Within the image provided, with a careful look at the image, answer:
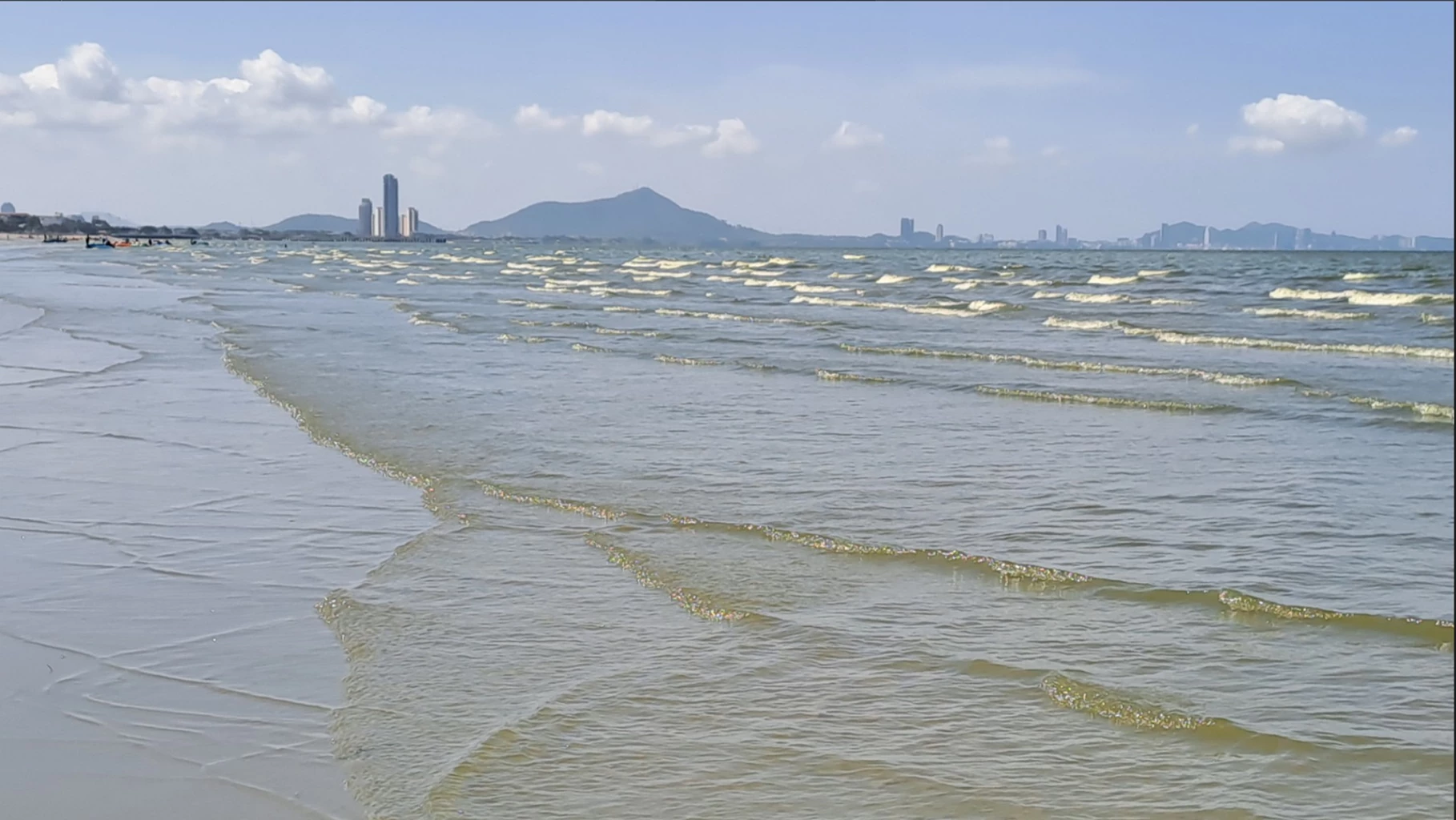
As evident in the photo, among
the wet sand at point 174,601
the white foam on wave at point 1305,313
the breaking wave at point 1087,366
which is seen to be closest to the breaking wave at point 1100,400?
the breaking wave at point 1087,366

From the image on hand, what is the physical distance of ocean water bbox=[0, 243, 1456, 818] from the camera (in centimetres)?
546

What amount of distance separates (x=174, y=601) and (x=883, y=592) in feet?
14.3

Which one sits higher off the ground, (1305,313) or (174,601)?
(1305,313)

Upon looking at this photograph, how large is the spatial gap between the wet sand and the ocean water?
6.2 inches

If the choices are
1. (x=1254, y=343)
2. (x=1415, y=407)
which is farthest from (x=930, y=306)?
(x=1415, y=407)

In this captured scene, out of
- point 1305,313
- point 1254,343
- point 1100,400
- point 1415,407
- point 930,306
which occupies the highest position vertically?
point 1305,313

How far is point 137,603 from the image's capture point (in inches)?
305

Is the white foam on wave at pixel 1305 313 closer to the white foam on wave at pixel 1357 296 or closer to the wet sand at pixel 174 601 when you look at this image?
the white foam on wave at pixel 1357 296

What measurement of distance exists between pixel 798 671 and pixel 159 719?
3.09 meters

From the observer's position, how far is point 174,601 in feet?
25.7

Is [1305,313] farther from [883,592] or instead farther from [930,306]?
[883,592]

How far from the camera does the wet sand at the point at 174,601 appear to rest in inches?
211

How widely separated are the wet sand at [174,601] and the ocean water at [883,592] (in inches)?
6.2

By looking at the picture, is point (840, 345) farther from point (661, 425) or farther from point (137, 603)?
point (137, 603)
